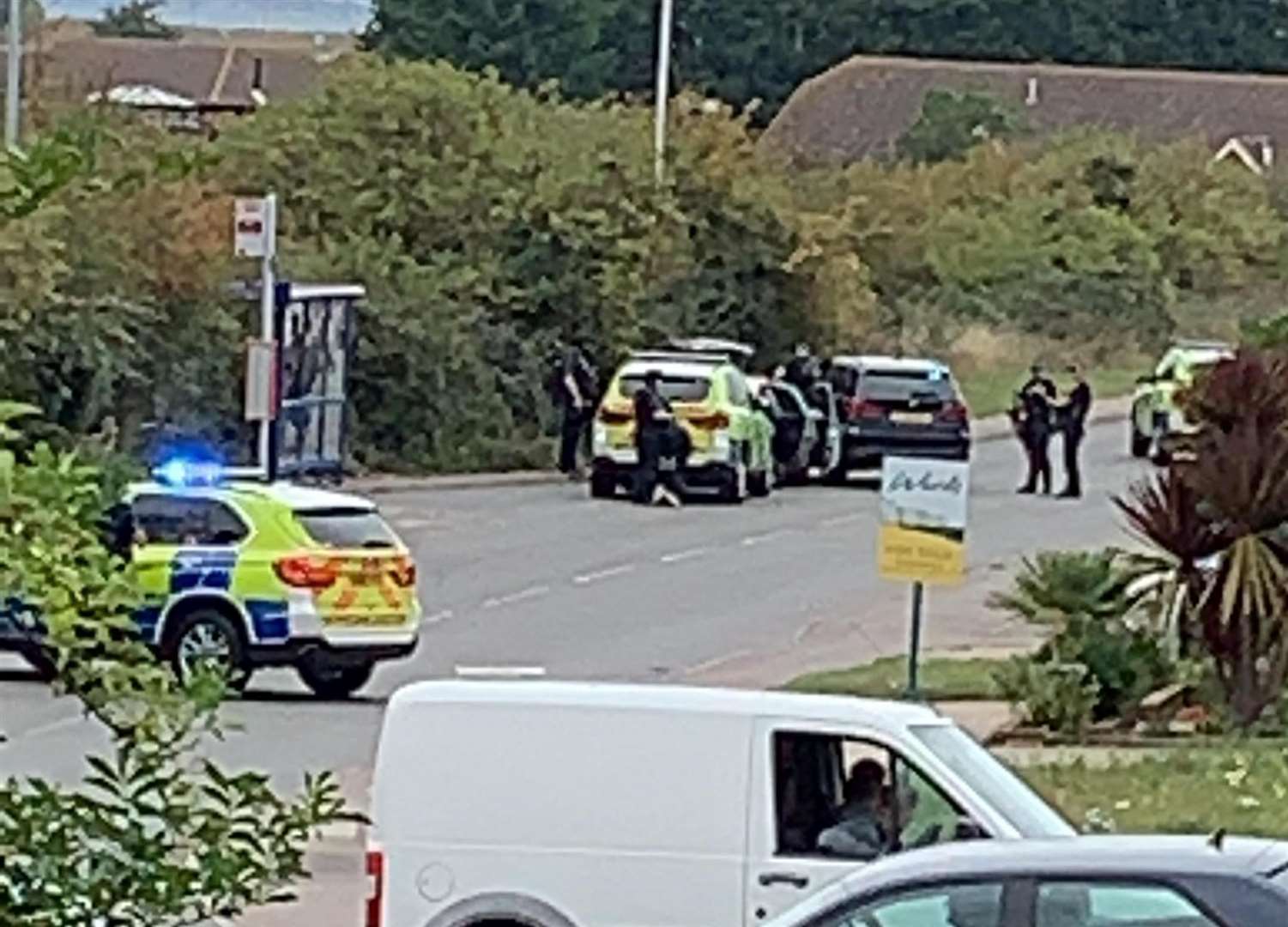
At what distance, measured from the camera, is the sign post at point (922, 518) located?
67.3ft

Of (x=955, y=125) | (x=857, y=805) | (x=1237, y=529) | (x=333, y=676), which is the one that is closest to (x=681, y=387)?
(x=333, y=676)

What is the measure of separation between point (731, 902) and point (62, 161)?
26.1 feet

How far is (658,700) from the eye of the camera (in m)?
13.2

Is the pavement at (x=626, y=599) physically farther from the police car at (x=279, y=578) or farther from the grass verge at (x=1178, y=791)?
the grass verge at (x=1178, y=791)

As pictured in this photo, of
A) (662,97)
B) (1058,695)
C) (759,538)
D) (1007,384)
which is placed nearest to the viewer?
(1058,695)

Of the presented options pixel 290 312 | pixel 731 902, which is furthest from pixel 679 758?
pixel 290 312

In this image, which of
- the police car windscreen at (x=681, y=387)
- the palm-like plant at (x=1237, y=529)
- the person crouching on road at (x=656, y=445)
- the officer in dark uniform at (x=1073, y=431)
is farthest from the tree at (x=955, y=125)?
the palm-like plant at (x=1237, y=529)

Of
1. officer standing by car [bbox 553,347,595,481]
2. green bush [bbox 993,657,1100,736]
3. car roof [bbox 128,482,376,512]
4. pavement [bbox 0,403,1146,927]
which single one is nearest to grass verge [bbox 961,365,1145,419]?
officer standing by car [bbox 553,347,595,481]

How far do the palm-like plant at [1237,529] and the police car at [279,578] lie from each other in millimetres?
5044

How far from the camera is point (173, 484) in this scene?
26.0 m

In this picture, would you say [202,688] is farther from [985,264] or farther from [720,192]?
[985,264]

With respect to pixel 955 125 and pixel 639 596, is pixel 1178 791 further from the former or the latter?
pixel 955 125

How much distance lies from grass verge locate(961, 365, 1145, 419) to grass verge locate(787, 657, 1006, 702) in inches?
1406

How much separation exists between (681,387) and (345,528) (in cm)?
1875
